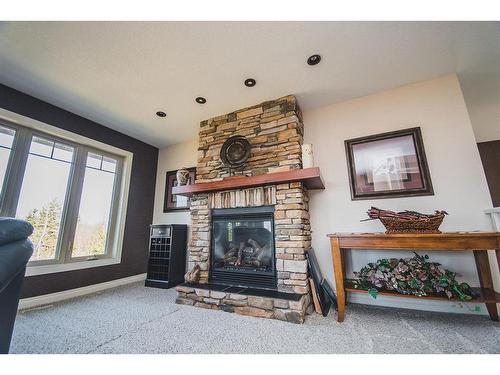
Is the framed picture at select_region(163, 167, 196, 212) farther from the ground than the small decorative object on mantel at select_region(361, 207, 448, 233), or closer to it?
farther from the ground

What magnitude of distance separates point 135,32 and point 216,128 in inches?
55.5

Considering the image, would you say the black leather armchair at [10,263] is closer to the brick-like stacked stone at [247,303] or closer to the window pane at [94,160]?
the brick-like stacked stone at [247,303]

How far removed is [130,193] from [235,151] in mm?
2165

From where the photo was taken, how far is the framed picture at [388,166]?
216cm

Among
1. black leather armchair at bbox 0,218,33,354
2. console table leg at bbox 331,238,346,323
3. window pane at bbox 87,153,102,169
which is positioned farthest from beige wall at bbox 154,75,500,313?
window pane at bbox 87,153,102,169

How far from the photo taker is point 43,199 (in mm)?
2535

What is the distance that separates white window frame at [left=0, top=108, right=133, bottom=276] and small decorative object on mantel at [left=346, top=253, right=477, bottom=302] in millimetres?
3353

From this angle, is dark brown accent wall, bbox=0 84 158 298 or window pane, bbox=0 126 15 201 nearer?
window pane, bbox=0 126 15 201

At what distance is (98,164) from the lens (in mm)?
3164

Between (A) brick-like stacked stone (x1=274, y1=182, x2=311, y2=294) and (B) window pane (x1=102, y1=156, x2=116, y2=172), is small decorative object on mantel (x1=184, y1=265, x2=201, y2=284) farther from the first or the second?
(B) window pane (x1=102, y1=156, x2=116, y2=172)

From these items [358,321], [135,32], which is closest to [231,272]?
[358,321]

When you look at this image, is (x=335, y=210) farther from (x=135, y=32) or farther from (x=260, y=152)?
(x=135, y=32)

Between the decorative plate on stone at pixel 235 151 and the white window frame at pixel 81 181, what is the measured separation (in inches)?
77.9

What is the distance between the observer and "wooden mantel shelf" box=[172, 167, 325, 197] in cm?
207
